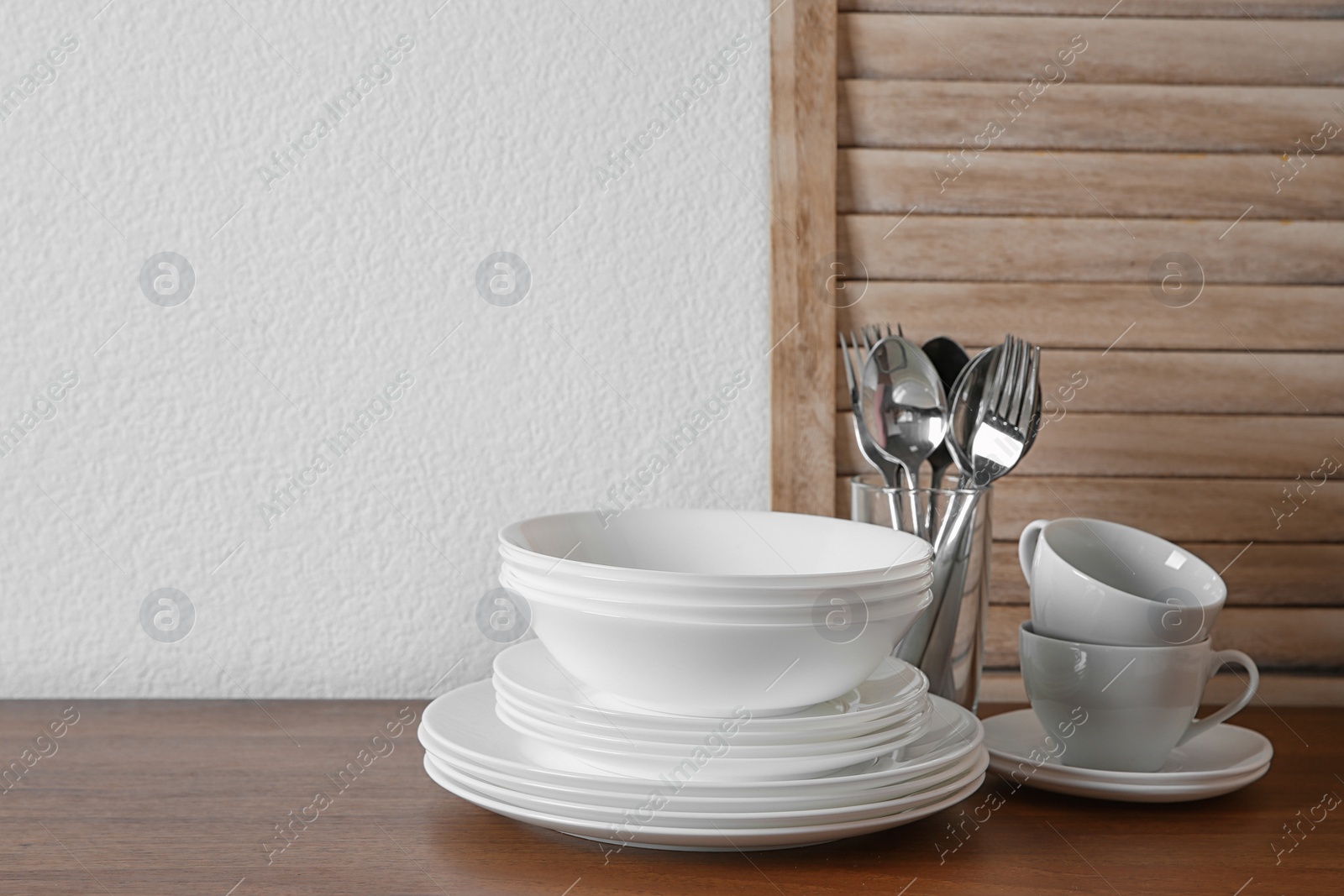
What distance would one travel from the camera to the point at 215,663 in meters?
0.88

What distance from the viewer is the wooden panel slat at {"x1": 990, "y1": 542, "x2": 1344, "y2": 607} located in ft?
2.88

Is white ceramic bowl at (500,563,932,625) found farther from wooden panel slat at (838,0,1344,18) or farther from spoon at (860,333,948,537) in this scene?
wooden panel slat at (838,0,1344,18)

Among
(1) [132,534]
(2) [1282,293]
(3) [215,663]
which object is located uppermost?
(2) [1282,293]

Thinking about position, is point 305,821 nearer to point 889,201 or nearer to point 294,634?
point 294,634

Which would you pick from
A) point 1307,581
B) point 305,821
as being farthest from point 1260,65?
point 305,821

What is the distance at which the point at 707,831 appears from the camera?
1.76ft

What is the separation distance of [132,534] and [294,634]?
157 mm

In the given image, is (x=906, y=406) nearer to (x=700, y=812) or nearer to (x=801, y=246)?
(x=801, y=246)

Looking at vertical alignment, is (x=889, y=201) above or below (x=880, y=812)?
above

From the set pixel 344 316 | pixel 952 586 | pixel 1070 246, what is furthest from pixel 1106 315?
pixel 344 316

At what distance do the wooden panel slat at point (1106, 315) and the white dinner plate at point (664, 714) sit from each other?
0.32 metres

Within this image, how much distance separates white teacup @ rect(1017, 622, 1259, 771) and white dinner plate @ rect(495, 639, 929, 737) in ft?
0.31

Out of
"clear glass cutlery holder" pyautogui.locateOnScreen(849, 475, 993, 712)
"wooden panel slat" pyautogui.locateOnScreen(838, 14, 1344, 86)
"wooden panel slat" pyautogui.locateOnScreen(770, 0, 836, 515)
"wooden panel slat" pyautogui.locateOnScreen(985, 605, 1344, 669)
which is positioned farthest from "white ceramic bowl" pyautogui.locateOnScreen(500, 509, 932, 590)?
"wooden panel slat" pyautogui.locateOnScreen(838, 14, 1344, 86)

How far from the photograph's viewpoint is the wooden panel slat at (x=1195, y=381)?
34.2 inches
